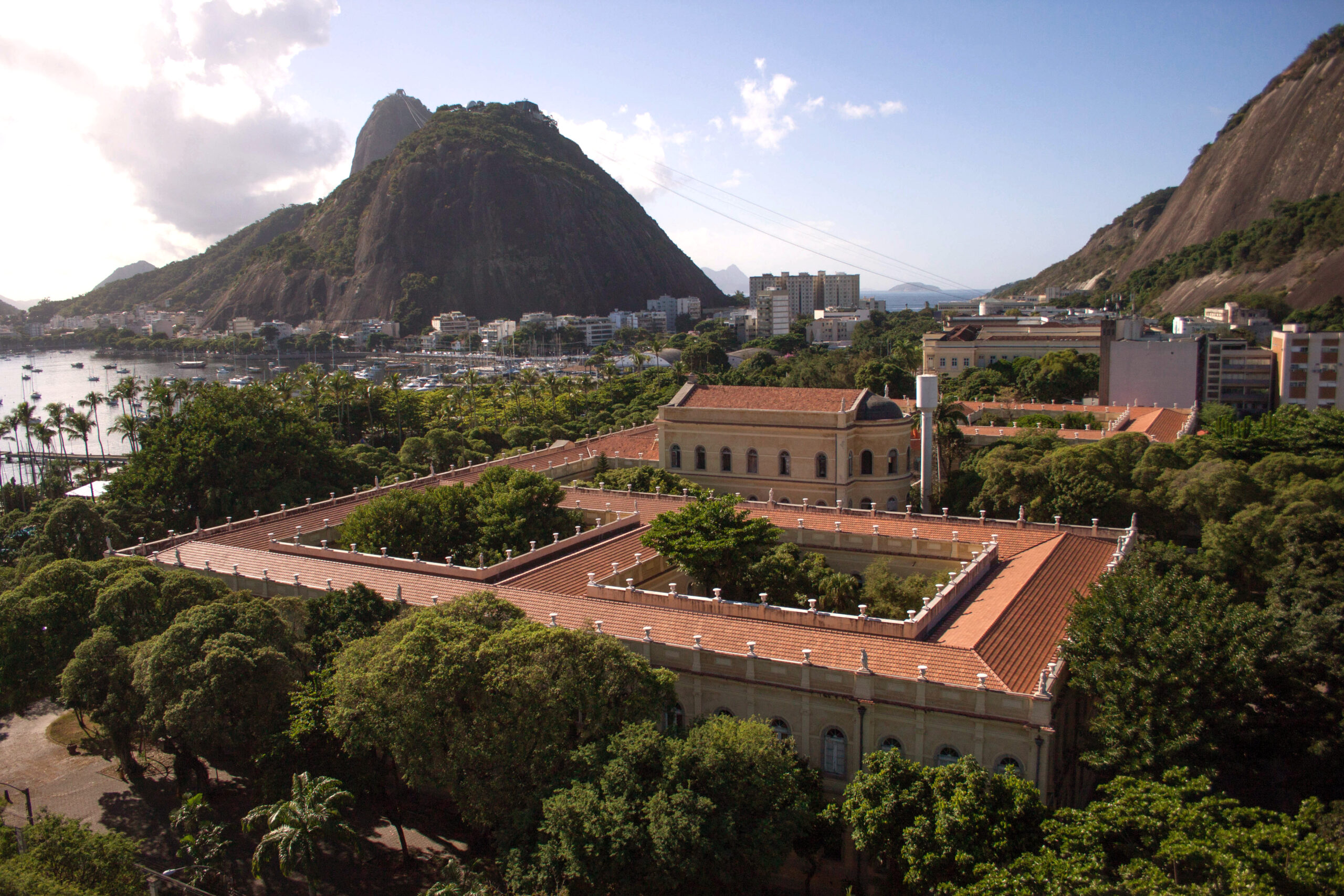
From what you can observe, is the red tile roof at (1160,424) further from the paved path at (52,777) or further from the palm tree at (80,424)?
the palm tree at (80,424)

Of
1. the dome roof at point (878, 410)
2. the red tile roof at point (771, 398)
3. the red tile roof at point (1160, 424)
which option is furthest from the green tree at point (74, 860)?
the red tile roof at point (1160, 424)

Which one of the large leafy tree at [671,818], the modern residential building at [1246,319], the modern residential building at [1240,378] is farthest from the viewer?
the modern residential building at [1246,319]

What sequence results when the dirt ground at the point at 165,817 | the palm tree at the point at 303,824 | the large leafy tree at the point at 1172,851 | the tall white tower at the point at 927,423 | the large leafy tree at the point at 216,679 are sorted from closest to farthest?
1. the large leafy tree at the point at 1172,851
2. the palm tree at the point at 303,824
3. the large leafy tree at the point at 216,679
4. the dirt ground at the point at 165,817
5. the tall white tower at the point at 927,423

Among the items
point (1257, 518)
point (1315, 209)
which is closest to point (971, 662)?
point (1257, 518)

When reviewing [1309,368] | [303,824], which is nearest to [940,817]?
[303,824]

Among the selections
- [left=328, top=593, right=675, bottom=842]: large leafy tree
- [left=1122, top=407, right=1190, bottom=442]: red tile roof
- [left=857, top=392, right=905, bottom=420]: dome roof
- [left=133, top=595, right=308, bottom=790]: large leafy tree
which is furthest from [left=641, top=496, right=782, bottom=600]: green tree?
[left=1122, top=407, right=1190, bottom=442]: red tile roof

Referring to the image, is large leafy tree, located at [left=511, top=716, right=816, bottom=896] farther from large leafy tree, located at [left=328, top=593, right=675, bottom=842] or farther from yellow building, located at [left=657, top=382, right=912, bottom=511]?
yellow building, located at [left=657, top=382, right=912, bottom=511]

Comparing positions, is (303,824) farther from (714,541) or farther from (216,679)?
(714,541)
